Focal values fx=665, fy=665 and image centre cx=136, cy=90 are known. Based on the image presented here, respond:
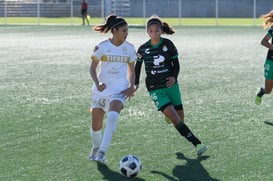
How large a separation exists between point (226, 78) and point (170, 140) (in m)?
6.56

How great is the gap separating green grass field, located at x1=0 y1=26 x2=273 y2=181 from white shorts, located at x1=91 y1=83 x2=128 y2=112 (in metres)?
0.60

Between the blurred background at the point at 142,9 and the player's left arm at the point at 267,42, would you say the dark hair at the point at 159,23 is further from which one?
the blurred background at the point at 142,9

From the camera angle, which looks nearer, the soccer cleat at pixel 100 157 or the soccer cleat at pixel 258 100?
the soccer cleat at pixel 100 157

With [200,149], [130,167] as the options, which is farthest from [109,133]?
[200,149]

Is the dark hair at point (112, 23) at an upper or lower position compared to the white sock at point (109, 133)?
upper

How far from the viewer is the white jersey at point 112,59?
716 centimetres

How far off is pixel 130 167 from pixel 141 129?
2501 mm

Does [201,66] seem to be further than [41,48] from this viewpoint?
No

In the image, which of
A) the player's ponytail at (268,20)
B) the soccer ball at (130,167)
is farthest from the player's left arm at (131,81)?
the player's ponytail at (268,20)

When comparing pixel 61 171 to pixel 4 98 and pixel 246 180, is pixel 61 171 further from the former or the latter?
pixel 4 98

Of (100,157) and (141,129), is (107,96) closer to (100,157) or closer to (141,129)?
(100,157)

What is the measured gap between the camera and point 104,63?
721 cm

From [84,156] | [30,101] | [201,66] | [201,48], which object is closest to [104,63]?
[84,156]

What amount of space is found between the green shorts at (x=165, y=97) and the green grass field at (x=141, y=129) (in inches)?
19.3
